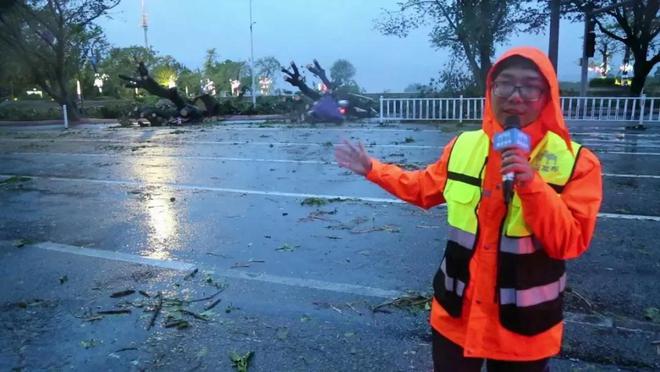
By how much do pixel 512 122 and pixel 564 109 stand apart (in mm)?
20876

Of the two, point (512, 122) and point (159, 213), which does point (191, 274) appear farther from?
point (512, 122)

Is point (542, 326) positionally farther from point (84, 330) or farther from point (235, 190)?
Result: point (235, 190)

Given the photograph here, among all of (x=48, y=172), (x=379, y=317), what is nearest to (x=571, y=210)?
(x=379, y=317)

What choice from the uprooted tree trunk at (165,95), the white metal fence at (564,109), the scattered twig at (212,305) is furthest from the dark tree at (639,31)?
the scattered twig at (212,305)

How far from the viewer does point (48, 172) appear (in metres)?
11.4

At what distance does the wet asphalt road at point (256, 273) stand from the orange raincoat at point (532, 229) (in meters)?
1.30

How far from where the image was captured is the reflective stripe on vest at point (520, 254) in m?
1.96

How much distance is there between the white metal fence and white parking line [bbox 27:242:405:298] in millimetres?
16194

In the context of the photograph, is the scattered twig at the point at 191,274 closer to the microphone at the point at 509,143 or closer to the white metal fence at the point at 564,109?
the microphone at the point at 509,143

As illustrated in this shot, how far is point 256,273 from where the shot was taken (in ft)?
16.3

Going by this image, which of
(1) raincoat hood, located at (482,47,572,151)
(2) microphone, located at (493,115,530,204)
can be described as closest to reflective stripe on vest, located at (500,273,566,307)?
(2) microphone, located at (493,115,530,204)

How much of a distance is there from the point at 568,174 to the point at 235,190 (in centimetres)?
729

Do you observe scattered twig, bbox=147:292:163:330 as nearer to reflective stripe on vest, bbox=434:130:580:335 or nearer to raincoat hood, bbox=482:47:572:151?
reflective stripe on vest, bbox=434:130:580:335

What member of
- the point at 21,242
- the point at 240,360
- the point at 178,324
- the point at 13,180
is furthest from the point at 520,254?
the point at 13,180
